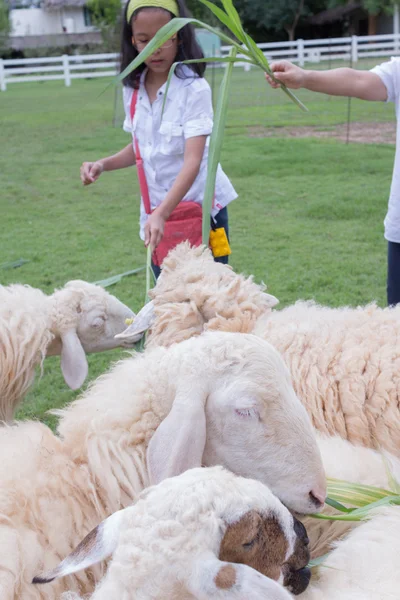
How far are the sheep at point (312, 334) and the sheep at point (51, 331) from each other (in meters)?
0.44

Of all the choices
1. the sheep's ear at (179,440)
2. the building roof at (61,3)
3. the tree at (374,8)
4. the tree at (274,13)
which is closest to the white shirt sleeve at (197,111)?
the sheep's ear at (179,440)

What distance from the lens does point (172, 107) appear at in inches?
156

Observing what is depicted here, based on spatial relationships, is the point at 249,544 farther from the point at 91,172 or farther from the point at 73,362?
the point at 91,172

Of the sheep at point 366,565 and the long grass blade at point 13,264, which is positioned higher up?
the sheep at point 366,565

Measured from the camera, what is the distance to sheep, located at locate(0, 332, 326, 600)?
2.09 metres

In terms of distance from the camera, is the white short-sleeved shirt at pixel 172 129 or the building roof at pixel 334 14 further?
the building roof at pixel 334 14

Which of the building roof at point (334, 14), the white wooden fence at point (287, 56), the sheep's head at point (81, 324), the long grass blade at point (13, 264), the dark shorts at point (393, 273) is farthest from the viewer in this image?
the building roof at point (334, 14)

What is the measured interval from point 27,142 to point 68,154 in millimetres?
2229

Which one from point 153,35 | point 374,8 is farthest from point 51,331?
point 374,8

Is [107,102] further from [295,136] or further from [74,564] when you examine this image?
[74,564]

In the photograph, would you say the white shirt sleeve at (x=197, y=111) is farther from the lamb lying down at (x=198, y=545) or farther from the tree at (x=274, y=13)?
the tree at (x=274, y=13)

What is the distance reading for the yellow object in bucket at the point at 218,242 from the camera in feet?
13.8

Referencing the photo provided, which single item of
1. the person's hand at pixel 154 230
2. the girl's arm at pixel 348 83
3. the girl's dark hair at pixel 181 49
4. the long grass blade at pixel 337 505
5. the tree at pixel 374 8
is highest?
the tree at pixel 374 8

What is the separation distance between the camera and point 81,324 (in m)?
4.32
